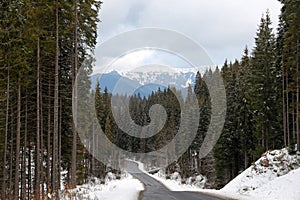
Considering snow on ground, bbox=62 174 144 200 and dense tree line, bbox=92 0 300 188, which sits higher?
dense tree line, bbox=92 0 300 188

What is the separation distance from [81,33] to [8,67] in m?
7.40

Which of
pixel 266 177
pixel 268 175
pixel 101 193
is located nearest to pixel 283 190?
pixel 266 177

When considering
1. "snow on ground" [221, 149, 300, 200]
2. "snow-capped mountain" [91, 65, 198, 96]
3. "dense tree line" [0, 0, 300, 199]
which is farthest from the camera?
"snow-capped mountain" [91, 65, 198, 96]

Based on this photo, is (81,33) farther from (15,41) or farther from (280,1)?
(280,1)

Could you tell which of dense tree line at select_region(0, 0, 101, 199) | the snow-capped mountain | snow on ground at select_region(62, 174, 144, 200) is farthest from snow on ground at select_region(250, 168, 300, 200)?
the snow-capped mountain

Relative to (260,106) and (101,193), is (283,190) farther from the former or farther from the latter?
(260,106)

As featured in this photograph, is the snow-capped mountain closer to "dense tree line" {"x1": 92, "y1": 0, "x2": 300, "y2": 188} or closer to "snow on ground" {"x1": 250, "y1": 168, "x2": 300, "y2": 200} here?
"dense tree line" {"x1": 92, "y1": 0, "x2": 300, "y2": 188}

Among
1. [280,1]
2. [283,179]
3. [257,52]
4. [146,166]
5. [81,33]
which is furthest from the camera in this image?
[146,166]

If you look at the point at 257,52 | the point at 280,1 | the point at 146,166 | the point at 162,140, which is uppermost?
the point at 280,1

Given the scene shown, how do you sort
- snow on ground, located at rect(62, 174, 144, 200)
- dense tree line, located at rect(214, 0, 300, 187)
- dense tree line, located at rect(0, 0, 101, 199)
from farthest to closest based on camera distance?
dense tree line, located at rect(214, 0, 300, 187) → dense tree line, located at rect(0, 0, 101, 199) → snow on ground, located at rect(62, 174, 144, 200)

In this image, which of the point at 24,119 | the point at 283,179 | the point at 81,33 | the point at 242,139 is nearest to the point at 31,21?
the point at 81,33

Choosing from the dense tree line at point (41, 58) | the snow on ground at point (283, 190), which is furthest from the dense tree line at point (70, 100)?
the snow on ground at point (283, 190)

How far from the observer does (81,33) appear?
81.3ft

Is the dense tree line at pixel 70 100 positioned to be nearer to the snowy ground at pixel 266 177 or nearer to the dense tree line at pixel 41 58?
the dense tree line at pixel 41 58
